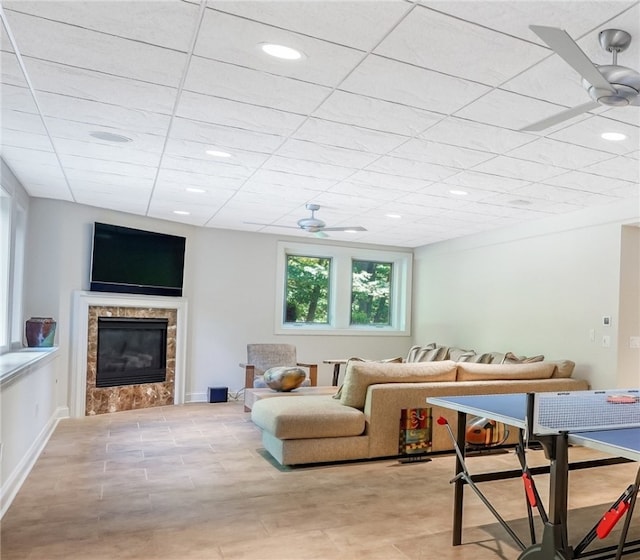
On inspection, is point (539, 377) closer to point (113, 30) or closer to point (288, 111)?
point (288, 111)

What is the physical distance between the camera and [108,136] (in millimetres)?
3625

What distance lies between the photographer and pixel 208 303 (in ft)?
24.7

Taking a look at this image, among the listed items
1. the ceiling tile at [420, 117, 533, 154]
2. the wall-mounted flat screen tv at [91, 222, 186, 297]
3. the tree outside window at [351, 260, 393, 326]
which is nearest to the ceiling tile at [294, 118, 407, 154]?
the ceiling tile at [420, 117, 533, 154]

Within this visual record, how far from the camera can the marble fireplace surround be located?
20.0ft

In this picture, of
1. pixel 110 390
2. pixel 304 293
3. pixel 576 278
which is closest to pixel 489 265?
pixel 576 278

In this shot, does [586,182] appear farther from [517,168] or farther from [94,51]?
[94,51]

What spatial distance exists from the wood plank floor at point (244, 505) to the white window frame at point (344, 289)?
11.1ft

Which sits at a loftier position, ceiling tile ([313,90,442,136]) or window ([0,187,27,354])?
ceiling tile ([313,90,442,136])

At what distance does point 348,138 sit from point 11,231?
3430 mm

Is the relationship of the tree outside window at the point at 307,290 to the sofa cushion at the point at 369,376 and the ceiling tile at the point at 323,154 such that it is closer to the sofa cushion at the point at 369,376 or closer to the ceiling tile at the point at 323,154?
the sofa cushion at the point at 369,376

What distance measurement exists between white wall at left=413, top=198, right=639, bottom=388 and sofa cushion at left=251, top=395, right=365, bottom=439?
112 inches

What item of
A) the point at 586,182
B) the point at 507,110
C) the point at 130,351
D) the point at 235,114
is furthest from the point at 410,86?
the point at 130,351

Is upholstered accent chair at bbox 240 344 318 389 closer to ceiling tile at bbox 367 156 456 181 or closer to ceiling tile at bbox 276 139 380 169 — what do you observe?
ceiling tile at bbox 367 156 456 181

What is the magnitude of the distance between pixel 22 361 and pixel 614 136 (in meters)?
4.61
